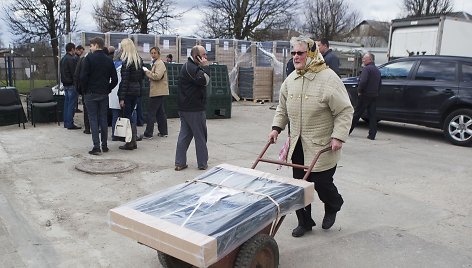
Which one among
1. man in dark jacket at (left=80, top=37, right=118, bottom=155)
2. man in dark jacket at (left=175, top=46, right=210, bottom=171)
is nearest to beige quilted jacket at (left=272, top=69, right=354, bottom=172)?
man in dark jacket at (left=175, top=46, right=210, bottom=171)

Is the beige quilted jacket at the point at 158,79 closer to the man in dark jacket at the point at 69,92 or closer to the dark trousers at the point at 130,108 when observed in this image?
the dark trousers at the point at 130,108

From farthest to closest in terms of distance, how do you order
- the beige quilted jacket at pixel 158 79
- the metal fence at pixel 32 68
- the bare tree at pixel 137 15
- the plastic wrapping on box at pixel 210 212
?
1. the bare tree at pixel 137 15
2. the metal fence at pixel 32 68
3. the beige quilted jacket at pixel 158 79
4. the plastic wrapping on box at pixel 210 212

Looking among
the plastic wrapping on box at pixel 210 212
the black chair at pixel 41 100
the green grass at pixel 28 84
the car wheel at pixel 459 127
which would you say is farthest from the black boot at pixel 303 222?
the green grass at pixel 28 84

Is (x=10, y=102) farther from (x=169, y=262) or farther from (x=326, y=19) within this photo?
(x=326, y=19)

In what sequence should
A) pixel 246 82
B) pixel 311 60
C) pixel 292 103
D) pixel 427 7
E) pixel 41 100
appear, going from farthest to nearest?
pixel 427 7, pixel 246 82, pixel 41 100, pixel 292 103, pixel 311 60

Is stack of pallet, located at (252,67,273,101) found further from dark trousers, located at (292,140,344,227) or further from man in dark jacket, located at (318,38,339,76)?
dark trousers, located at (292,140,344,227)

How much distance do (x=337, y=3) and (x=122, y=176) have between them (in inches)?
2095

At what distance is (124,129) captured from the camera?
7.51m

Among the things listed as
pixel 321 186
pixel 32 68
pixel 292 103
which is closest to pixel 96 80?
pixel 292 103

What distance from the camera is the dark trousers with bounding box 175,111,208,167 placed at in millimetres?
6344

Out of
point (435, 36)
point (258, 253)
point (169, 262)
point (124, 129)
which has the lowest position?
point (169, 262)

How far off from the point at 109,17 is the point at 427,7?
35328 mm

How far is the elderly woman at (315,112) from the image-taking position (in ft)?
12.5

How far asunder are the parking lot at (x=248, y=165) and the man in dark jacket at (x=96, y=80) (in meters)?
0.72
